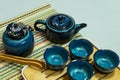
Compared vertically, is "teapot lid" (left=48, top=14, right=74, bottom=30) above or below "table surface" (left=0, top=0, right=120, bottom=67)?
above

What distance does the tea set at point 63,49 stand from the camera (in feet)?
3.05

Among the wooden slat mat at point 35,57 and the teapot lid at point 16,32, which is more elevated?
the teapot lid at point 16,32

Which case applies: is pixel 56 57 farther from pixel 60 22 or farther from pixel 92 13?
pixel 92 13

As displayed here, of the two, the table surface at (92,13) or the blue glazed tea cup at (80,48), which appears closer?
the blue glazed tea cup at (80,48)

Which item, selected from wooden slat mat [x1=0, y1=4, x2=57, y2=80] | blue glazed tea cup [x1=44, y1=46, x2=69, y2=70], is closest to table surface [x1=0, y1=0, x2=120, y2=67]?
wooden slat mat [x1=0, y1=4, x2=57, y2=80]

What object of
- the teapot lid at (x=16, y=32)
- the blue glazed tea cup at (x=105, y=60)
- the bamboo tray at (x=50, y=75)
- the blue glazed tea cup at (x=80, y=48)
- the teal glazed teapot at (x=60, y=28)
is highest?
the teapot lid at (x=16, y=32)

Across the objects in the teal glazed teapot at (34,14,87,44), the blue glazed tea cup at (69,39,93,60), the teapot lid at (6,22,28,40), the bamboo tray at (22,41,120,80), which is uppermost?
the teapot lid at (6,22,28,40)

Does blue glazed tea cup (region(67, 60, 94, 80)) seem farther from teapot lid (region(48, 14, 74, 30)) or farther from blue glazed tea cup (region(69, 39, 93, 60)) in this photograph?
teapot lid (region(48, 14, 74, 30))

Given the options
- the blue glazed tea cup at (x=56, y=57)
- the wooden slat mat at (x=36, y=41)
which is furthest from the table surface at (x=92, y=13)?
the blue glazed tea cup at (x=56, y=57)

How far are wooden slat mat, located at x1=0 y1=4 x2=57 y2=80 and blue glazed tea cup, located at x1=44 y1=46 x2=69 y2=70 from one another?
4 cm

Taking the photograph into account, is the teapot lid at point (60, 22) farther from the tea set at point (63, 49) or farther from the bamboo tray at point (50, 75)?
the bamboo tray at point (50, 75)

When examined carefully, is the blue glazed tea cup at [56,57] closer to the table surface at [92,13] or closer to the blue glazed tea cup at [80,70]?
the blue glazed tea cup at [80,70]

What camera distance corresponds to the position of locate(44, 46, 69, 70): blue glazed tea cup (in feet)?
3.07

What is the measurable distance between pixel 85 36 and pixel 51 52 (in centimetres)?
17
